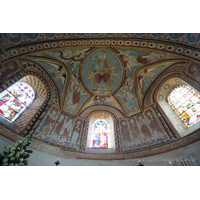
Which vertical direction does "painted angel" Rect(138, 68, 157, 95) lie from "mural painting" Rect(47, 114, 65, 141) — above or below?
above

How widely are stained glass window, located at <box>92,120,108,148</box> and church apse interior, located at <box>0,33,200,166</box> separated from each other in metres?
0.08

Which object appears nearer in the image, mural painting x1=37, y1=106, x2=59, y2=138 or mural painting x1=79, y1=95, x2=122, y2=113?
mural painting x1=37, y1=106, x2=59, y2=138

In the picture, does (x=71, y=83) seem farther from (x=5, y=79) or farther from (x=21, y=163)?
(x=21, y=163)

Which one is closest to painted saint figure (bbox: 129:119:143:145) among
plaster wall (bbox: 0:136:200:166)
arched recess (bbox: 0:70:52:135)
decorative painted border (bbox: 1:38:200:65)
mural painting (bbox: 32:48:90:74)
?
plaster wall (bbox: 0:136:200:166)

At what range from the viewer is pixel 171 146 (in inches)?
224

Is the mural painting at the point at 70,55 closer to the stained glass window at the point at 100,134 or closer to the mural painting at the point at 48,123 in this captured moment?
the mural painting at the point at 48,123

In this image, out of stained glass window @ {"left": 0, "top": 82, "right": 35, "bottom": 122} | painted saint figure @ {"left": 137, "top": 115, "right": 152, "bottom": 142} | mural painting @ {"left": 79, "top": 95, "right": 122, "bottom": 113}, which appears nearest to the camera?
stained glass window @ {"left": 0, "top": 82, "right": 35, "bottom": 122}

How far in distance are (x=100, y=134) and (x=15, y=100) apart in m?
6.75

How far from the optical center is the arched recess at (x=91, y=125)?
7537 millimetres

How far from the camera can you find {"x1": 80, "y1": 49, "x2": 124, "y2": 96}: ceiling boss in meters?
8.05

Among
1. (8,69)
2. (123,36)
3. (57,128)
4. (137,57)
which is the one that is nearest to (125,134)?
(57,128)

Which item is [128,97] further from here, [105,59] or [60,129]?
[60,129]

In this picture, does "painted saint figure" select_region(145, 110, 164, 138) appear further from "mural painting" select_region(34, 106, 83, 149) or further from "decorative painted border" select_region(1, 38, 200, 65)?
"mural painting" select_region(34, 106, 83, 149)

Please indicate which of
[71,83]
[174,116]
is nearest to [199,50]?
[174,116]
